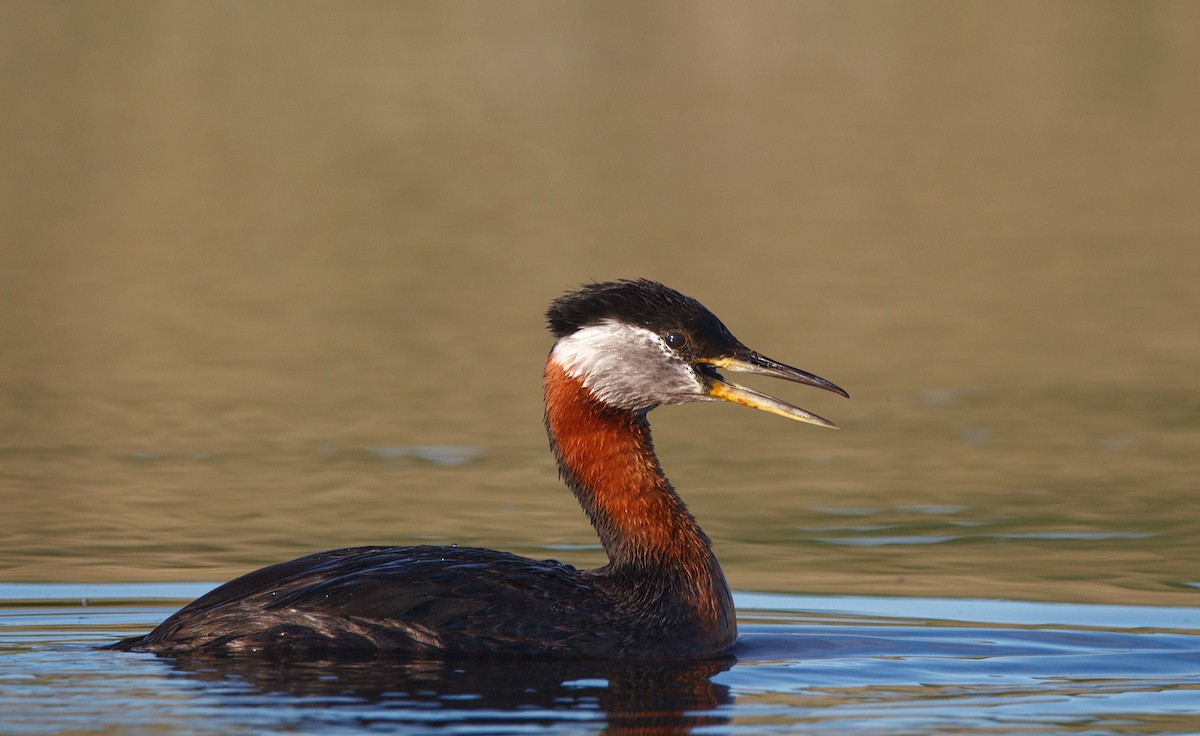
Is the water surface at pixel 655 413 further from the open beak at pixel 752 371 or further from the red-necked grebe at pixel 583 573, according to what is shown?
the open beak at pixel 752 371

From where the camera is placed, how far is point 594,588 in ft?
33.1

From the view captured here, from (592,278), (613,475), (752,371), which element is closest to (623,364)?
(613,475)

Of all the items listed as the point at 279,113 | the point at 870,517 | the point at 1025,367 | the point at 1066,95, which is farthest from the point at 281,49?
the point at 870,517

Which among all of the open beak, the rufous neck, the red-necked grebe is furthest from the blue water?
the open beak

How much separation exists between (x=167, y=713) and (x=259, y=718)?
37cm

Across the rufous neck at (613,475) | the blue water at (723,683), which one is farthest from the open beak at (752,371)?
the blue water at (723,683)

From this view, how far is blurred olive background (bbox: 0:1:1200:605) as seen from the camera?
13.5 m

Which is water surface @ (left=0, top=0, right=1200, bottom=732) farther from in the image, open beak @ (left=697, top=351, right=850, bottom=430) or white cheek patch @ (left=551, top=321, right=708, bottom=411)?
white cheek patch @ (left=551, top=321, right=708, bottom=411)

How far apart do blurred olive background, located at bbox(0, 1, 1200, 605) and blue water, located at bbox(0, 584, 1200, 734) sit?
877 millimetres

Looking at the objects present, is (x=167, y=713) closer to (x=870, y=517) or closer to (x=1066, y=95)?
(x=870, y=517)

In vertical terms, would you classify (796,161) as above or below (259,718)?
above

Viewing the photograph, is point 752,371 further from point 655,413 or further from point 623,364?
point 655,413

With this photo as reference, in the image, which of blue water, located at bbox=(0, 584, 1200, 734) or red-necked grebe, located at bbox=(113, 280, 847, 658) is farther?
red-necked grebe, located at bbox=(113, 280, 847, 658)

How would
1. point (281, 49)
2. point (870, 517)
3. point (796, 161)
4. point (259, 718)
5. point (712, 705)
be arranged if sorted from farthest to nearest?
point (281, 49)
point (796, 161)
point (870, 517)
point (712, 705)
point (259, 718)
